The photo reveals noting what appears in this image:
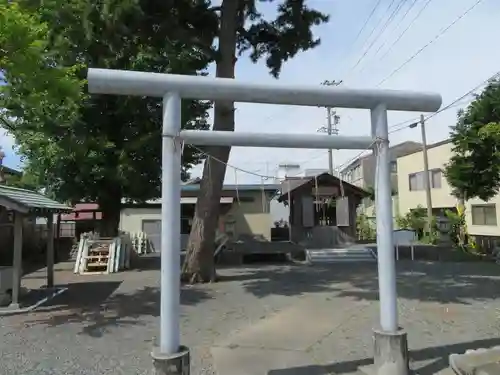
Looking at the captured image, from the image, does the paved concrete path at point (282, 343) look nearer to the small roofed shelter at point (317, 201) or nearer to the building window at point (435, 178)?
the small roofed shelter at point (317, 201)

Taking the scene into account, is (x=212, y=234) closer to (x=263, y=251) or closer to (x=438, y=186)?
(x=263, y=251)

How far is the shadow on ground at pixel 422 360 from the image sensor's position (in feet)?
17.7

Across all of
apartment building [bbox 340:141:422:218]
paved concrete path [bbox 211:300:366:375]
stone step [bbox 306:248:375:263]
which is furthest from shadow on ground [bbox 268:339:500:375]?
apartment building [bbox 340:141:422:218]

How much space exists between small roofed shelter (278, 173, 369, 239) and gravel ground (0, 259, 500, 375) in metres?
9.23

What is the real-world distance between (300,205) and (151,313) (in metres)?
15.8

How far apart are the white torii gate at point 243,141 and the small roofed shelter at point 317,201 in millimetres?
17635

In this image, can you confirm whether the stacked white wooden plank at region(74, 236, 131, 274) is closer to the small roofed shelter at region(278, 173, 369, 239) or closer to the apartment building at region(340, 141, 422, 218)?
the small roofed shelter at region(278, 173, 369, 239)

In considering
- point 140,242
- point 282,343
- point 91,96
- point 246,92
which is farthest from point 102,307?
point 140,242

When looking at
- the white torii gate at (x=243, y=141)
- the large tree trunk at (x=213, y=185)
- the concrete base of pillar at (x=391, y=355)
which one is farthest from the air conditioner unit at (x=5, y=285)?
the concrete base of pillar at (x=391, y=355)

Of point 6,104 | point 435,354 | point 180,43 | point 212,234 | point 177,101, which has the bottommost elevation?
point 435,354

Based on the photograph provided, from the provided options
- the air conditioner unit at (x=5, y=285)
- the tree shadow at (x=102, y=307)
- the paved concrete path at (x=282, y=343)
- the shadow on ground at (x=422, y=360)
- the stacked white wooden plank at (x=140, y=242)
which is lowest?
the shadow on ground at (x=422, y=360)

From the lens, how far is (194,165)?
19422 mm

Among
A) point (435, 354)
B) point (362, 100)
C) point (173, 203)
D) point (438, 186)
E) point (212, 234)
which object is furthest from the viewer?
point (438, 186)

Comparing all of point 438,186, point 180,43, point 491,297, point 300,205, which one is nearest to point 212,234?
point 180,43
